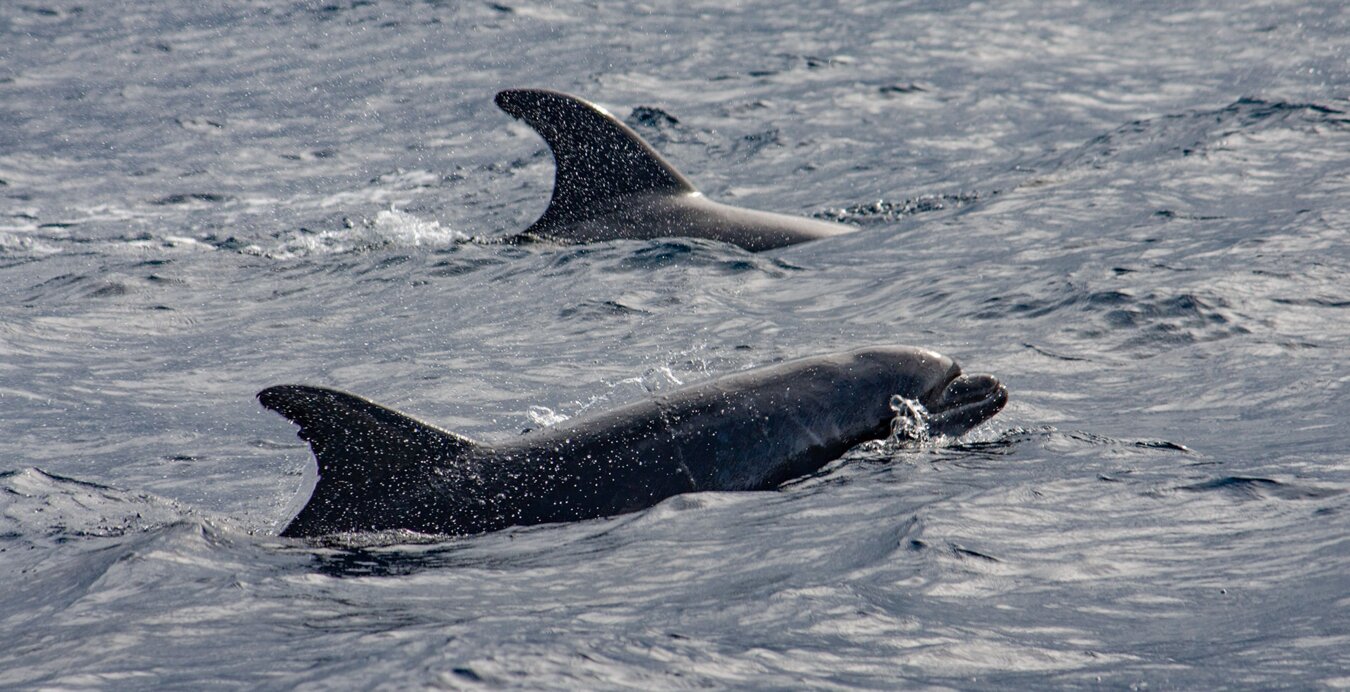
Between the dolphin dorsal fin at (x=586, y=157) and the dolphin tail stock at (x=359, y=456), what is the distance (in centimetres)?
794

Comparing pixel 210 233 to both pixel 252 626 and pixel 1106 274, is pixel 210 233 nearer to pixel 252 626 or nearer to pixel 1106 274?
pixel 1106 274

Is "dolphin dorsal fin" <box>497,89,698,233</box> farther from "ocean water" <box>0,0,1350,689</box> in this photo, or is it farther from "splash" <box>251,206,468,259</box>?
"splash" <box>251,206,468,259</box>

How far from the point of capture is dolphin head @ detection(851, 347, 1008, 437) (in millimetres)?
8781

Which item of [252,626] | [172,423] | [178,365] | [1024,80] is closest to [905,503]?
[252,626]

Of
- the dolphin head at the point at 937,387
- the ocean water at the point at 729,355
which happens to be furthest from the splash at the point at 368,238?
the dolphin head at the point at 937,387

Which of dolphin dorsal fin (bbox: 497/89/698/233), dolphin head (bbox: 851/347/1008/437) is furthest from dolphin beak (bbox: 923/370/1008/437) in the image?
dolphin dorsal fin (bbox: 497/89/698/233)

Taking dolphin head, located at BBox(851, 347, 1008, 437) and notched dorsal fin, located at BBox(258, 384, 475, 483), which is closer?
notched dorsal fin, located at BBox(258, 384, 475, 483)

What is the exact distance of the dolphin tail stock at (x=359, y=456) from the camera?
697 centimetres

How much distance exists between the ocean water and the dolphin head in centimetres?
23

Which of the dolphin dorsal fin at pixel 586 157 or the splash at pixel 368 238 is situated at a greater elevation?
the dolphin dorsal fin at pixel 586 157

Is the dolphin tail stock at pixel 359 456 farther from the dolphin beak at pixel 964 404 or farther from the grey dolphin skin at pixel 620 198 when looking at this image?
the grey dolphin skin at pixel 620 198

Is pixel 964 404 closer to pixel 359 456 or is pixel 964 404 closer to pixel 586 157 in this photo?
pixel 359 456

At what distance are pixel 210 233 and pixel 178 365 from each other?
23.9 ft

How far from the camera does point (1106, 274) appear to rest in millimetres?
13062
